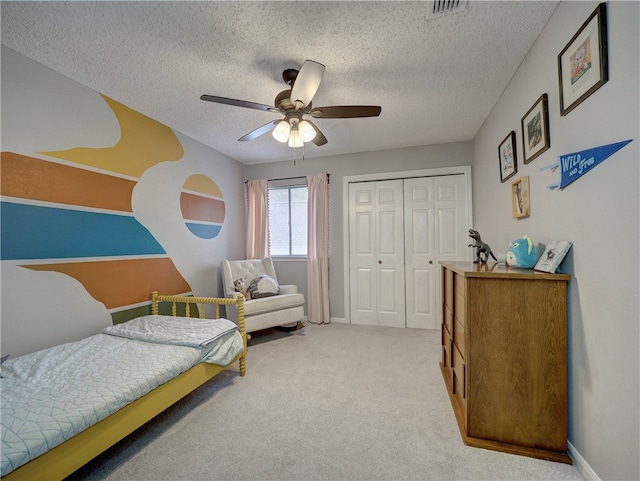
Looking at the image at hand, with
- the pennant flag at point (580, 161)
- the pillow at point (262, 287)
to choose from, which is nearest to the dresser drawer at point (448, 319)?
the pennant flag at point (580, 161)

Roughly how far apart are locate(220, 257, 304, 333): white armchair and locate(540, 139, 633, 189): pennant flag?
2.80m

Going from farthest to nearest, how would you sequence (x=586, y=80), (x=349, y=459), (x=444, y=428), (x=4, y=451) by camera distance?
(x=444, y=428), (x=349, y=459), (x=586, y=80), (x=4, y=451)

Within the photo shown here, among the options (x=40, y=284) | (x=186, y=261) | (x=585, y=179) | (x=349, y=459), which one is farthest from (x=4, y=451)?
(x=585, y=179)

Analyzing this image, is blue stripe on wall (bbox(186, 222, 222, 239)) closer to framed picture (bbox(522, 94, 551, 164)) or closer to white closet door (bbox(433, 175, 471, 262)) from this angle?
white closet door (bbox(433, 175, 471, 262))

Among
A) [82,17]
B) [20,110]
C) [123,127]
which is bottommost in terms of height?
[20,110]

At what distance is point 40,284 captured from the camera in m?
1.89

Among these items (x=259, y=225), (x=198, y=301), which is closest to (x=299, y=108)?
(x=198, y=301)

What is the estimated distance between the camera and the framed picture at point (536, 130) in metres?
1.66

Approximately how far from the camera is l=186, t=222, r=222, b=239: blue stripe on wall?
3.28 m

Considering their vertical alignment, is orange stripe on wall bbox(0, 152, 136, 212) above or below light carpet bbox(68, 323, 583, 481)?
above

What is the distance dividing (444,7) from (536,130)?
961 millimetres

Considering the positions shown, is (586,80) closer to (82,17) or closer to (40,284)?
(82,17)

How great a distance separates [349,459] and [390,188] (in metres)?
3.17

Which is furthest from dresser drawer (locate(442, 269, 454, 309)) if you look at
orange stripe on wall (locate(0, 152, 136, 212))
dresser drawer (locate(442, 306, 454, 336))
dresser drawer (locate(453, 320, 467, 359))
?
orange stripe on wall (locate(0, 152, 136, 212))
